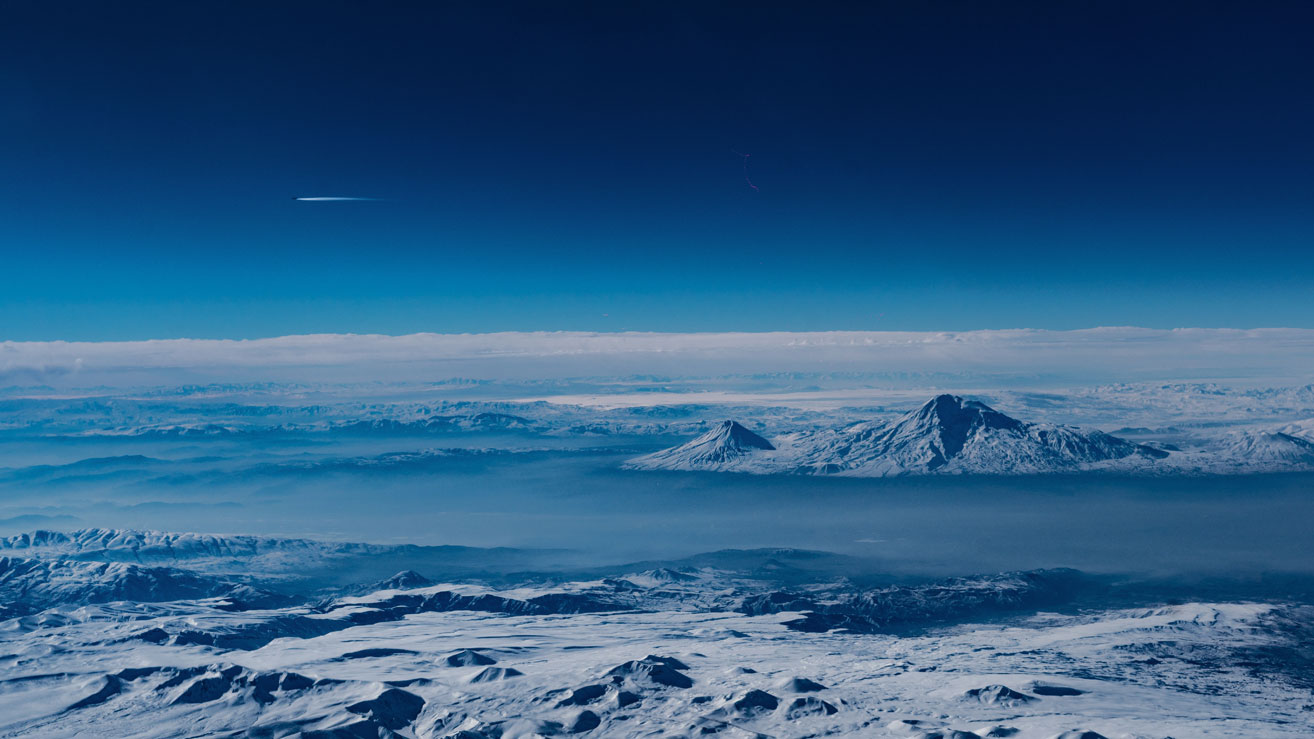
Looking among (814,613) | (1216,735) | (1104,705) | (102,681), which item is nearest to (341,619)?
(102,681)

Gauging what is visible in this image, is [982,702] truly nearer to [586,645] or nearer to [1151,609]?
[586,645]

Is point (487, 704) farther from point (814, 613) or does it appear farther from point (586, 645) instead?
point (814, 613)

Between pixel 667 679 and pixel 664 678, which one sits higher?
pixel 664 678

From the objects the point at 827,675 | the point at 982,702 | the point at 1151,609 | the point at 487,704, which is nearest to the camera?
the point at 982,702

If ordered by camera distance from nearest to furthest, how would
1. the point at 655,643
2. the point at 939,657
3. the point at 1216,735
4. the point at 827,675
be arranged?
the point at 1216,735, the point at 827,675, the point at 939,657, the point at 655,643

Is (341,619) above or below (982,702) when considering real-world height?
below

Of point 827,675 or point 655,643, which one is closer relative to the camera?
point 827,675
